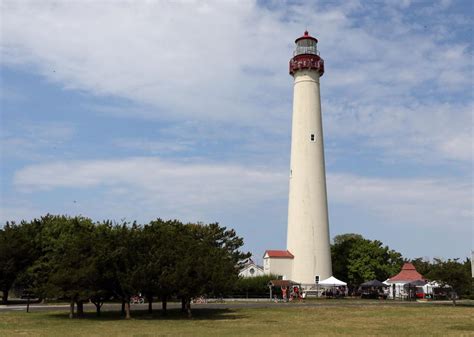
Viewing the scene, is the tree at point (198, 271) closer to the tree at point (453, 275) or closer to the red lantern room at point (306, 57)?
the tree at point (453, 275)

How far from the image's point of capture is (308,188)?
60750 millimetres

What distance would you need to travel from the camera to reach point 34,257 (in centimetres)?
5316

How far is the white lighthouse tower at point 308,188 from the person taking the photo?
6081 cm

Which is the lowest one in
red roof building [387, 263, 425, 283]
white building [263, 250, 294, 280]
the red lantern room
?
red roof building [387, 263, 425, 283]

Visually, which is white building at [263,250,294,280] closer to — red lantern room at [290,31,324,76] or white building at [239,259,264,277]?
white building at [239,259,264,277]

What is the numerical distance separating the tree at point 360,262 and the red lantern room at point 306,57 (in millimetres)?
22763

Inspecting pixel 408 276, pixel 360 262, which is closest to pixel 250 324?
pixel 408 276

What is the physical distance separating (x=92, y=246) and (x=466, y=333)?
21.5 metres

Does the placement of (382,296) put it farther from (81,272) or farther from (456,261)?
(81,272)

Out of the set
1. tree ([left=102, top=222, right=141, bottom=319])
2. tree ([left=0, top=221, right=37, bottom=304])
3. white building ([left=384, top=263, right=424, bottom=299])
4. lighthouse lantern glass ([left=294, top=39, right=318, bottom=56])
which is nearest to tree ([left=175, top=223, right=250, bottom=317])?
tree ([left=102, top=222, right=141, bottom=319])

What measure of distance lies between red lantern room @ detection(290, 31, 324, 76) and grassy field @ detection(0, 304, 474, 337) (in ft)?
102

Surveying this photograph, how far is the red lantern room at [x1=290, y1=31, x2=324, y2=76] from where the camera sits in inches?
2445

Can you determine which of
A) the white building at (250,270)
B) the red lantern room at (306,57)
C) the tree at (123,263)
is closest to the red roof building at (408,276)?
the white building at (250,270)

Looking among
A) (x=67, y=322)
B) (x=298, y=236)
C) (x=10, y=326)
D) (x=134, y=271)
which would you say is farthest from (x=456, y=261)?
(x=10, y=326)
